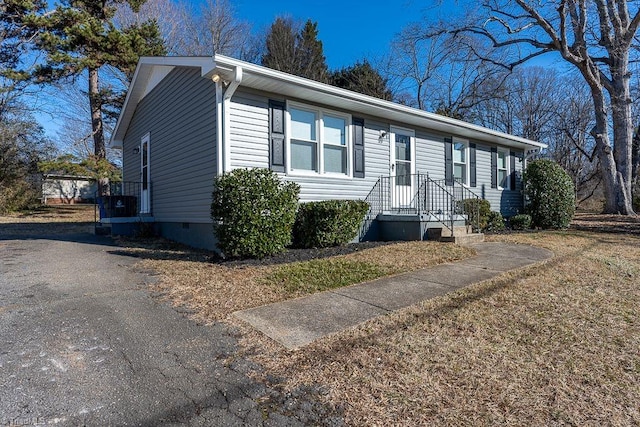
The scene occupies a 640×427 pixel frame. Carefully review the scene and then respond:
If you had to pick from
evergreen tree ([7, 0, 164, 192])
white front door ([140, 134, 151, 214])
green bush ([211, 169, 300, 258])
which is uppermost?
evergreen tree ([7, 0, 164, 192])

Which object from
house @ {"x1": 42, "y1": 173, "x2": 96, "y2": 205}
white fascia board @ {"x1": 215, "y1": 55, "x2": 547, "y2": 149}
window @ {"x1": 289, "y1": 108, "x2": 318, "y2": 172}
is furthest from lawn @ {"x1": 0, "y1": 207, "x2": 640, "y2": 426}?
house @ {"x1": 42, "y1": 173, "x2": 96, "y2": 205}

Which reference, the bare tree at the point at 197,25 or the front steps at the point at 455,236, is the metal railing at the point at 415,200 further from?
the bare tree at the point at 197,25

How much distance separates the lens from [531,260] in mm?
5805

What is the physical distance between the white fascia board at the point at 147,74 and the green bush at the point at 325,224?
3057 millimetres

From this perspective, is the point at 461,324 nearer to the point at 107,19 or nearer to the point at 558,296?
the point at 558,296

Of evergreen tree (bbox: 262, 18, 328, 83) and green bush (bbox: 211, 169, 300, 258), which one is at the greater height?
evergreen tree (bbox: 262, 18, 328, 83)

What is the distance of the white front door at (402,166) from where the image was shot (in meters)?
8.99

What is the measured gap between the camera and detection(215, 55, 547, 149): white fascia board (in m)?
6.24

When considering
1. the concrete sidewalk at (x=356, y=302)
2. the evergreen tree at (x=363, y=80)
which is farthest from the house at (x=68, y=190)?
the concrete sidewalk at (x=356, y=302)

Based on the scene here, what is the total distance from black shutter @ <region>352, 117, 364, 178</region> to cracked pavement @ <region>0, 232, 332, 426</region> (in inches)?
207

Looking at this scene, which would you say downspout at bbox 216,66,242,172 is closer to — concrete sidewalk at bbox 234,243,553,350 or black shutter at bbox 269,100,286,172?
black shutter at bbox 269,100,286,172

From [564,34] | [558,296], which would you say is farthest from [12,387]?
[564,34]

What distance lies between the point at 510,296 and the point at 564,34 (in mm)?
12603

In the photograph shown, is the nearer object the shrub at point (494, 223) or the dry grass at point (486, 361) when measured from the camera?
the dry grass at point (486, 361)
